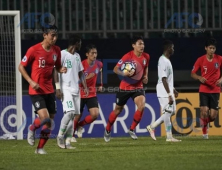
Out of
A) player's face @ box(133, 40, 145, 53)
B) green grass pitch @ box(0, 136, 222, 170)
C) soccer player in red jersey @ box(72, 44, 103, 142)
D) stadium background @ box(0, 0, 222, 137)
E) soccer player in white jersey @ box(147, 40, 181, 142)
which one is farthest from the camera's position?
stadium background @ box(0, 0, 222, 137)

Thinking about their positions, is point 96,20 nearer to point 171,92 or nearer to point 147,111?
point 147,111

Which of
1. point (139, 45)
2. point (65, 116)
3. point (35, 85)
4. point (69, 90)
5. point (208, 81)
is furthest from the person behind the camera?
point (208, 81)

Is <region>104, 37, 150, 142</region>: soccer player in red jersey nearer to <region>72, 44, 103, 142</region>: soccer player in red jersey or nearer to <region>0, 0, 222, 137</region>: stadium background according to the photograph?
<region>72, 44, 103, 142</region>: soccer player in red jersey

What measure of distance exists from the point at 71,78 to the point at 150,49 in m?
6.17

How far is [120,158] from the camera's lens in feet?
36.1

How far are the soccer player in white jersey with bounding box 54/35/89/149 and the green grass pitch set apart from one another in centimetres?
29

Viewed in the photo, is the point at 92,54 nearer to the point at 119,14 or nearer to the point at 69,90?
the point at 69,90

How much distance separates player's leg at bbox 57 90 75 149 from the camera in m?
12.8

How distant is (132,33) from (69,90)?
7.50 metres

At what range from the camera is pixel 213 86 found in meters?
16.6

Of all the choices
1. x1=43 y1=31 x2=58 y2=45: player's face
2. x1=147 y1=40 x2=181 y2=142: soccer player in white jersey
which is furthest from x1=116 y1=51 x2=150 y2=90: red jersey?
x1=43 y1=31 x2=58 y2=45: player's face

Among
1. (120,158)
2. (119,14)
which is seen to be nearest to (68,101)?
(120,158)

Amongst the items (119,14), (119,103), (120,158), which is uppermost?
(119,14)

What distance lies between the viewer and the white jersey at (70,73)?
1348cm
